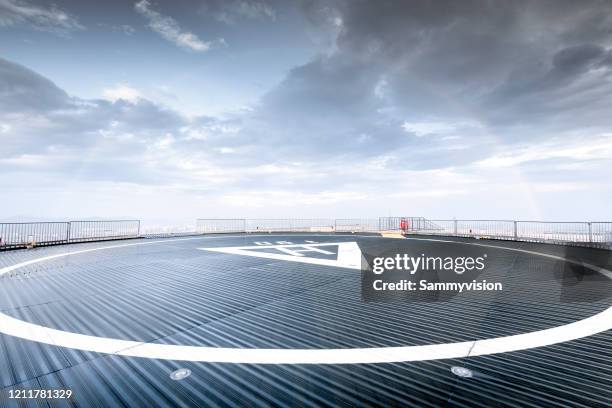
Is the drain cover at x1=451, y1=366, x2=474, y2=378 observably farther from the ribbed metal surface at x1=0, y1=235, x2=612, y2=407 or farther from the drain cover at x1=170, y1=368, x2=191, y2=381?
the drain cover at x1=170, y1=368, x2=191, y2=381

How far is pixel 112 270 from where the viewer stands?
29.8 ft

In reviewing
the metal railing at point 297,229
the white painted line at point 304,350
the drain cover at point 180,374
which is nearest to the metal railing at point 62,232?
the metal railing at point 297,229

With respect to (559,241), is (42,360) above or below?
below

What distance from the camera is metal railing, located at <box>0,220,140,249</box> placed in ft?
49.1

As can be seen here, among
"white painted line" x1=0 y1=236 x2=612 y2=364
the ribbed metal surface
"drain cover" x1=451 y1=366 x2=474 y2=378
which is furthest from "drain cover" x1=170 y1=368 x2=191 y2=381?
"drain cover" x1=451 y1=366 x2=474 y2=378

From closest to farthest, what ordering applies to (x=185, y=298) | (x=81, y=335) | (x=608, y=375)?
(x=608, y=375) < (x=81, y=335) < (x=185, y=298)

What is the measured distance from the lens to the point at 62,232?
54.6 ft

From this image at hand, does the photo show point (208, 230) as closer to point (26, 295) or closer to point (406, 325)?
point (26, 295)

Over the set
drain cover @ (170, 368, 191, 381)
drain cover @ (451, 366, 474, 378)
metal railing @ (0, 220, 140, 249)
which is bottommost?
drain cover @ (170, 368, 191, 381)

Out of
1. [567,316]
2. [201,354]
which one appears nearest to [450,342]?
[567,316]

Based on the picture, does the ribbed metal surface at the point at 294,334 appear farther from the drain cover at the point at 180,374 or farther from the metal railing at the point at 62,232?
the metal railing at the point at 62,232

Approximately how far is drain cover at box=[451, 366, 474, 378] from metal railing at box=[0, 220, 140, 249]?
20111 mm

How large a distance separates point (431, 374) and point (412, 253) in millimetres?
9857

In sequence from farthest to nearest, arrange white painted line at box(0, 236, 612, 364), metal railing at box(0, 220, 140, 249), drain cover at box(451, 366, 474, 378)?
metal railing at box(0, 220, 140, 249) → white painted line at box(0, 236, 612, 364) → drain cover at box(451, 366, 474, 378)
